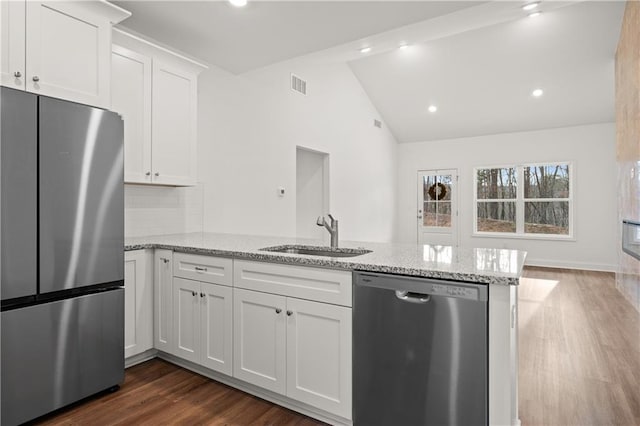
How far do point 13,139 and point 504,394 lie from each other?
8.01 feet

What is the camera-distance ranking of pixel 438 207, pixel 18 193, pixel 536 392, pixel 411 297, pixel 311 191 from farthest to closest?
1. pixel 438 207
2. pixel 311 191
3. pixel 536 392
4. pixel 18 193
5. pixel 411 297

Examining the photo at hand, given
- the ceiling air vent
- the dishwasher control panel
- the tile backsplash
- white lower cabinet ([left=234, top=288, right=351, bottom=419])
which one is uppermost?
the ceiling air vent

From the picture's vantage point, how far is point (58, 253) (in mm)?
1954

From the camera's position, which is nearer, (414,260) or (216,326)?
(414,260)

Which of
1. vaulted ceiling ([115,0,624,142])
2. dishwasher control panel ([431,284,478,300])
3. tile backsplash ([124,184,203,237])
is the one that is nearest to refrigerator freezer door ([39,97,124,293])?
tile backsplash ([124,184,203,237])

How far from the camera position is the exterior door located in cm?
791

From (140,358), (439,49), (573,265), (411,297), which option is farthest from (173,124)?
(573,265)

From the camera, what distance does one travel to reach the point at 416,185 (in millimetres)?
8359

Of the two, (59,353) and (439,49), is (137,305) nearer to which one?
(59,353)

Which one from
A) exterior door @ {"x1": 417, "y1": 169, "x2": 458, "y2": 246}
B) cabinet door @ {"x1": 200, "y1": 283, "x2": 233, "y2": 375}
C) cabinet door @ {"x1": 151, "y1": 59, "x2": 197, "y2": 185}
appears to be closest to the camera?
cabinet door @ {"x1": 200, "y1": 283, "x2": 233, "y2": 375}

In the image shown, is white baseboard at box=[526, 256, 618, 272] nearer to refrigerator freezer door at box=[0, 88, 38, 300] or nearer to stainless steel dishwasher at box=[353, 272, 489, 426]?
stainless steel dishwasher at box=[353, 272, 489, 426]

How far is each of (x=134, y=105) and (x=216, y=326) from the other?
5.64 feet

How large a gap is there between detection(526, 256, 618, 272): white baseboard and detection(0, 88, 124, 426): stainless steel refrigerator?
716 centimetres

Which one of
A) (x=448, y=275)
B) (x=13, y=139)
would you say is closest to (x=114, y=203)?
(x=13, y=139)
